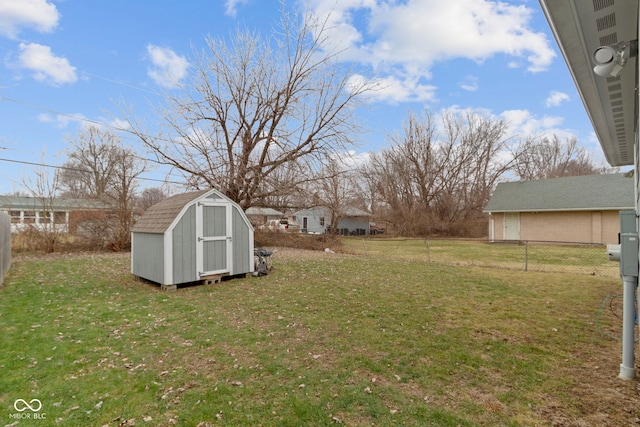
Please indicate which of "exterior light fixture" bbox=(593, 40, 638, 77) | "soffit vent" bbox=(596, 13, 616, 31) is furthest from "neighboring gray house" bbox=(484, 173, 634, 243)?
"soffit vent" bbox=(596, 13, 616, 31)

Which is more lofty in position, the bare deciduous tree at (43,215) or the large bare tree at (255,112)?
the large bare tree at (255,112)

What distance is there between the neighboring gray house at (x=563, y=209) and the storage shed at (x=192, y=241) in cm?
1877

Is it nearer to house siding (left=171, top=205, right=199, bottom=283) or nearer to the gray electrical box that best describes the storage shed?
house siding (left=171, top=205, right=199, bottom=283)

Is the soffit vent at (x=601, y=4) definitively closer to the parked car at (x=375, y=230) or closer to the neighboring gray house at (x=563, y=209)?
the neighboring gray house at (x=563, y=209)

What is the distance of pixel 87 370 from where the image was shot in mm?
3088

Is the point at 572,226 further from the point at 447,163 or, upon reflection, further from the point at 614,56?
the point at 614,56

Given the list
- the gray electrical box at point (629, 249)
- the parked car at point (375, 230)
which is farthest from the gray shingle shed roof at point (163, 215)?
the parked car at point (375, 230)

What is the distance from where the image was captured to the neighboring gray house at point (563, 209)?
17375mm

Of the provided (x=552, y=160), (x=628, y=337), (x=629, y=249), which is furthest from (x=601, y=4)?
(x=552, y=160)

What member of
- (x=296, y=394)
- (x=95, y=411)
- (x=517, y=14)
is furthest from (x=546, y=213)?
(x=95, y=411)

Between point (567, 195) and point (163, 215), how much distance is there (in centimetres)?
2191

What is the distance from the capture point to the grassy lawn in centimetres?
247

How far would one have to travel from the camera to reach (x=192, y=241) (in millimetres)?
6883

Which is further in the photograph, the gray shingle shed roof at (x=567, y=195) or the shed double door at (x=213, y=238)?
the gray shingle shed roof at (x=567, y=195)
